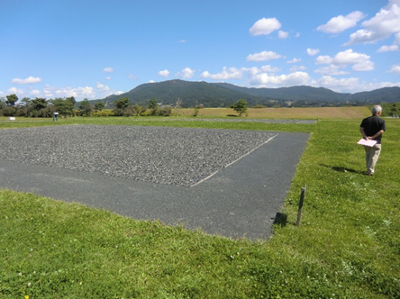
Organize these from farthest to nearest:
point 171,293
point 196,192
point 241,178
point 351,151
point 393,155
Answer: point 351,151, point 393,155, point 241,178, point 196,192, point 171,293

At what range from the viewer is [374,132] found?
8219 mm

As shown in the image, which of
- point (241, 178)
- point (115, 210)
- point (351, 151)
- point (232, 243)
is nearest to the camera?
point (232, 243)

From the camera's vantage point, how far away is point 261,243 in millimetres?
4344

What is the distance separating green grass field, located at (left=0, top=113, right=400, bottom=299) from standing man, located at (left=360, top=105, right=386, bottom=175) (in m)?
2.93

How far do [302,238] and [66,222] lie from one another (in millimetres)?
4823

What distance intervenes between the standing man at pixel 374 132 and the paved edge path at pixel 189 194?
2653mm

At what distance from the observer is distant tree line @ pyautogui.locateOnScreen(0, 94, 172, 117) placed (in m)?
53.0

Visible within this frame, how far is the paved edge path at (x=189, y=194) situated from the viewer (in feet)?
17.1

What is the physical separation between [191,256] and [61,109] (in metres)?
62.3

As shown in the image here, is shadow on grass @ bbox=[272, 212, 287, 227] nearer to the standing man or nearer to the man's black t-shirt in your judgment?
the standing man

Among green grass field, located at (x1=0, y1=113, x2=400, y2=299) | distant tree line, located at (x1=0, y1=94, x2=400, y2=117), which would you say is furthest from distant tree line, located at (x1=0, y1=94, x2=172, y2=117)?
green grass field, located at (x1=0, y1=113, x2=400, y2=299)

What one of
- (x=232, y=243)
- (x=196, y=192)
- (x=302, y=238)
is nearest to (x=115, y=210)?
(x=196, y=192)

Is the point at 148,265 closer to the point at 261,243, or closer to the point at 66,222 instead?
the point at 261,243

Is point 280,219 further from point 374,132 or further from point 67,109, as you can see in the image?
point 67,109
